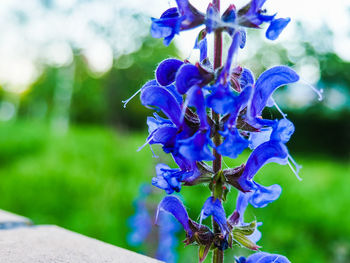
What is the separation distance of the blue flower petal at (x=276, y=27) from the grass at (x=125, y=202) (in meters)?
2.93

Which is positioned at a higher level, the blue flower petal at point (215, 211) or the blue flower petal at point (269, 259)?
the blue flower petal at point (215, 211)

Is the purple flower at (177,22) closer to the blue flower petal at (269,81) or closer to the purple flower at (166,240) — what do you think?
the blue flower petal at (269,81)

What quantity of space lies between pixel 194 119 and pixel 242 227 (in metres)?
0.28

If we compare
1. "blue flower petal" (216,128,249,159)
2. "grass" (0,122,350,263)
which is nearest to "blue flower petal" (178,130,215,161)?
"blue flower petal" (216,128,249,159)

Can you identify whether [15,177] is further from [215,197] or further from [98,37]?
[98,37]

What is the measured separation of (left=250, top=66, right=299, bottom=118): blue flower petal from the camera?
0.83 meters

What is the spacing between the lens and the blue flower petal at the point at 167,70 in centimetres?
84

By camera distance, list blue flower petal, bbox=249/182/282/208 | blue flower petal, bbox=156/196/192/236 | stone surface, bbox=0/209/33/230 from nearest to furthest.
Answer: blue flower petal, bbox=249/182/282/208 → blue flower petal, bbox=156/196/192/236 → stone surface, bbox=0/209/33/230

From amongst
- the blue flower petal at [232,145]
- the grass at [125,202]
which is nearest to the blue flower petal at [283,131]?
the blue flower petal at [232,145]

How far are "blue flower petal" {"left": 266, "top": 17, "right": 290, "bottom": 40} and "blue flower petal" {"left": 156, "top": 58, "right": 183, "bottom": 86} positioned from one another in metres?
0.20

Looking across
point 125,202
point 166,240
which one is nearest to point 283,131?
point 166,240

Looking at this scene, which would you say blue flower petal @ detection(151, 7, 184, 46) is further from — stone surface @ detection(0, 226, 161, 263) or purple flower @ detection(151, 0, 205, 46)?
stone surface @ detection(0, 226, 161, 263)

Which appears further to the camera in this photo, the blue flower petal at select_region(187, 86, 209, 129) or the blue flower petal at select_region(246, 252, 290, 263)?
the blue flower petal at select_region(246, 252, 290, 263)

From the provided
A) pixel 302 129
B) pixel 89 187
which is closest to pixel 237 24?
pixel 89 187
